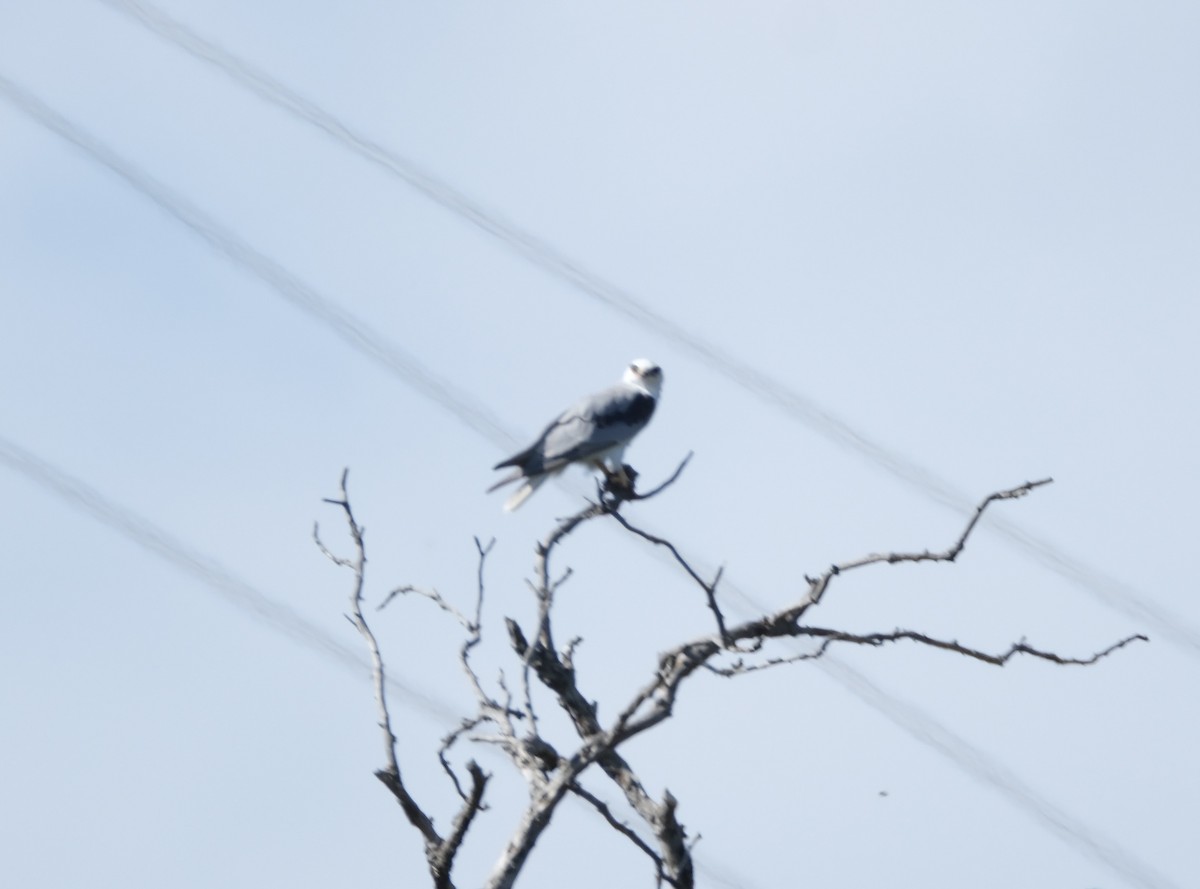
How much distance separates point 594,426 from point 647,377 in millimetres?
1837

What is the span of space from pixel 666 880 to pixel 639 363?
6618mm

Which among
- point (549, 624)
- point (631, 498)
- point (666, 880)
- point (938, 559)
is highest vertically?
point (938, 559)

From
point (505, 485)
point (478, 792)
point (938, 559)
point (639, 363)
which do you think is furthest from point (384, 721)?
point (639, 363)

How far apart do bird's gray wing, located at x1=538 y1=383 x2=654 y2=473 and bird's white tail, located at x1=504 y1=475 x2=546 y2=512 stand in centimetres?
11

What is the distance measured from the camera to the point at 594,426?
1110cm

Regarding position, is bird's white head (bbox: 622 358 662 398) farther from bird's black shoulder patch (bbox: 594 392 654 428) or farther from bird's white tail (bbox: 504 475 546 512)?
bird's white tail (bbox: 504 475 546 512)

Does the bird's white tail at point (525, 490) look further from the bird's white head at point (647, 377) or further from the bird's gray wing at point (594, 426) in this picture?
the bird's white head at point (647, 377)

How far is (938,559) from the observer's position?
6371 mm

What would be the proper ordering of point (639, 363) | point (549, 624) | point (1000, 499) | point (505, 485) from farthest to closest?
point (639, 363) < point (505, 485) < point (549, 624) < point (1000, 499)

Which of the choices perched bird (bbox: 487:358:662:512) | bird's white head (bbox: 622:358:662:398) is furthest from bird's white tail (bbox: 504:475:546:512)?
bird's white head (bbox: 622:358:662:398)

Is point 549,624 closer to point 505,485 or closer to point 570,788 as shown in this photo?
point 570,788

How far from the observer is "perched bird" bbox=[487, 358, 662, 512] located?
10688 millimetres

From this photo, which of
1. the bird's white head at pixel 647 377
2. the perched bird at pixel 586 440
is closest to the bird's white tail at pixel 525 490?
the perched bird at pixel 586 440

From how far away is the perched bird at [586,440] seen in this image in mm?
10688
